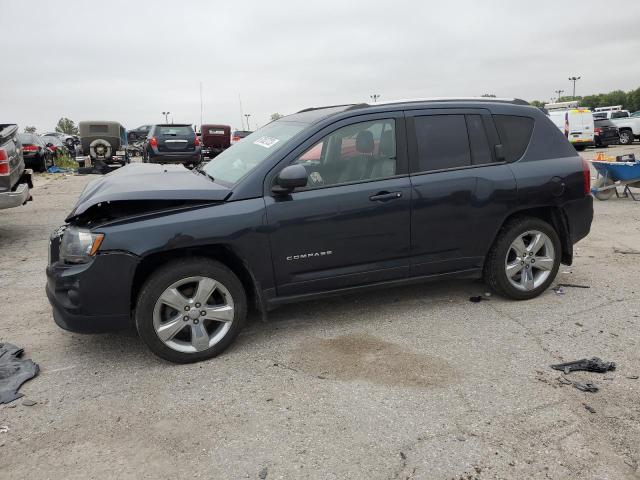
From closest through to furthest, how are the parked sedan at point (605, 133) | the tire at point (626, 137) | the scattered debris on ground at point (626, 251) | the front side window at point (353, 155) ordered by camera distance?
1. the front side window at point (353, 155)
2. the scattered debris on ground at point (626, 251)
3. the parked sedan at point (605, 133)
4. the tire at point (626, 137)

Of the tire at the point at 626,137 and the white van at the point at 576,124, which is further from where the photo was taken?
the tire at the point at 626,137

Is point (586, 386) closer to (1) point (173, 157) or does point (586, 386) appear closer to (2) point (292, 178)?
(2) point (292, 178)

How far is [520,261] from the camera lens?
186 inches

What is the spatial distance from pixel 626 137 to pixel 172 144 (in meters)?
22.8

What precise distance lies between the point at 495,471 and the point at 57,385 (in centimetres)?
271

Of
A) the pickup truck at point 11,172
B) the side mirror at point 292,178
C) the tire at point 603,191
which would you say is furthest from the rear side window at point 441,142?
the tire at point 603,191

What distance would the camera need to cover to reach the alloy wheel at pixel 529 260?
469 cm

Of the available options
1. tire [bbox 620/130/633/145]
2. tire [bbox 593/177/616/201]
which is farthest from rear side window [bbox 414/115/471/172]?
tire [bbox 620/130/633/145]

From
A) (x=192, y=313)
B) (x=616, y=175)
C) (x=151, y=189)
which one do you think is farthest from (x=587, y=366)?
(x=616, y=175)

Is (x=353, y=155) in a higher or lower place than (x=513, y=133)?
lower

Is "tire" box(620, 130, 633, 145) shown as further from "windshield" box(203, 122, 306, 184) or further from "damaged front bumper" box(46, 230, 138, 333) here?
"damaged front bumper" box(46, 230, 138, 333)

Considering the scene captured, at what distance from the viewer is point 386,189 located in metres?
4.12

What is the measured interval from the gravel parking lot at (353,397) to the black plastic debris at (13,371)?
7 cm

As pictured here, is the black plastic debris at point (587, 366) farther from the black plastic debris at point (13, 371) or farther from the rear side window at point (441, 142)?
the black plastic debris at point (13, 371)
